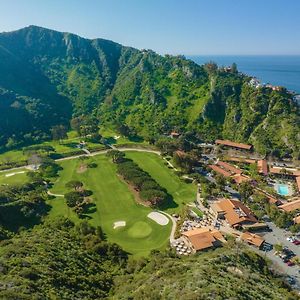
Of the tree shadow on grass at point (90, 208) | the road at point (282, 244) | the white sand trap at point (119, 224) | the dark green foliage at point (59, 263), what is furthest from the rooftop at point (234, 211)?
the tree shadow on grass at point (90, 208)

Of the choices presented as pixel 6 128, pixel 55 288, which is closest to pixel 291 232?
pixel 55 288

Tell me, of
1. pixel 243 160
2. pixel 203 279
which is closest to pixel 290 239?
pixel 203 279

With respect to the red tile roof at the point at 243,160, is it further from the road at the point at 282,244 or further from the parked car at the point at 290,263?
the parked car at the point at 290,263

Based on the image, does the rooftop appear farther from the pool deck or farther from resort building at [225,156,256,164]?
resort building at [225,156,256,164]

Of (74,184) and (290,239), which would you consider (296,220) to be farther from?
(74,184)

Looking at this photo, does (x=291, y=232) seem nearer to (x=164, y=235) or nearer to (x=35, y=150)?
(x=164, y=235)

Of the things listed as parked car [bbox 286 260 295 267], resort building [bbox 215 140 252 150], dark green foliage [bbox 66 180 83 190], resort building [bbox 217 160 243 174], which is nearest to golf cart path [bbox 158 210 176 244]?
parked car [bbox 286 260 295 267]
